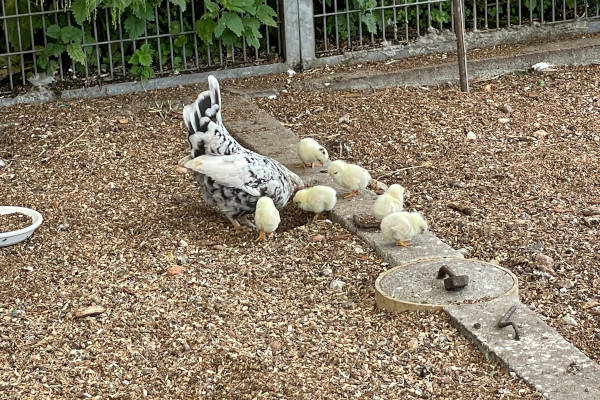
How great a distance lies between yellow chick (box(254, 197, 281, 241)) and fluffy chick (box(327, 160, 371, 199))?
0.43m

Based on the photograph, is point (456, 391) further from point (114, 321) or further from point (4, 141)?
point (4, 141)

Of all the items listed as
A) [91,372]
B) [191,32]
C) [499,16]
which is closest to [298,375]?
[91,372]

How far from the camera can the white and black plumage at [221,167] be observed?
4.84 m

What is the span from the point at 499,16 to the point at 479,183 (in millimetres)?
3688

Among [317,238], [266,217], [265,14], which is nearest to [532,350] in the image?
[317,238]

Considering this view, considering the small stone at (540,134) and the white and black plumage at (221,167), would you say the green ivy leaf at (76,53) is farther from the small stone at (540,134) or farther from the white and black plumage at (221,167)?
the small stone at (540,134)

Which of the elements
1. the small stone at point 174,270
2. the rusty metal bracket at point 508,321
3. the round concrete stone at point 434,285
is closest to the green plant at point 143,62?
the small stone at point 174,270

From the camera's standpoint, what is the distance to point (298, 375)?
3547 mm

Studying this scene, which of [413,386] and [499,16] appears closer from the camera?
[413,386]

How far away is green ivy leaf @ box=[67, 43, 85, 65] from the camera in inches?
284

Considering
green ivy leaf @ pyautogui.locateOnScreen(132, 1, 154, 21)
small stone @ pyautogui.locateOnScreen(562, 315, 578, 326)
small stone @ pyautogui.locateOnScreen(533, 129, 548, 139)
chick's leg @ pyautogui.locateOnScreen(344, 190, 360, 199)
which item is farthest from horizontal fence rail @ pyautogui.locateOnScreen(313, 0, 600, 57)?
small stone @ pyautogui.locateOnScreen(562, 315, 578, 326)

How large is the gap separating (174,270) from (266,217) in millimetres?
499

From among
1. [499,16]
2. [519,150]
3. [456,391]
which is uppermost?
[499,16]

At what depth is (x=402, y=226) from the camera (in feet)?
14.3
